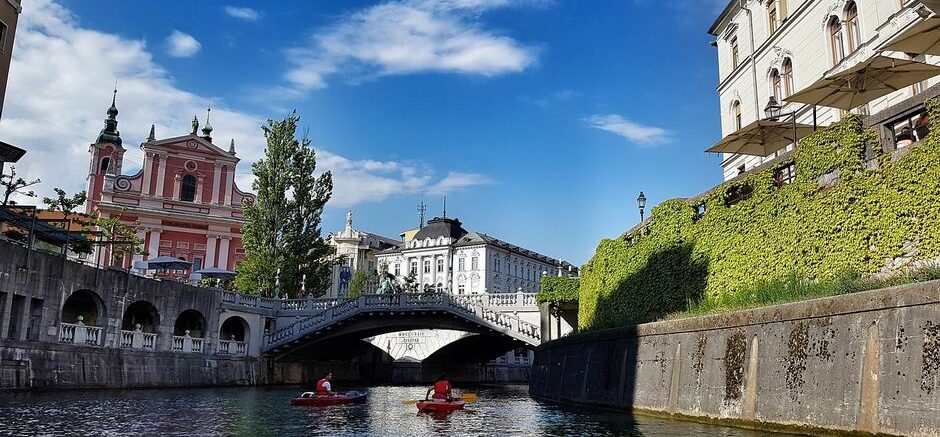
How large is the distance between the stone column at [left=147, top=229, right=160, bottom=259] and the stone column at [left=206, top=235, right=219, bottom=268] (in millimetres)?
4172

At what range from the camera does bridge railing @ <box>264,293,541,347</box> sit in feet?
145

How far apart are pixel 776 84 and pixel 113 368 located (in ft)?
111

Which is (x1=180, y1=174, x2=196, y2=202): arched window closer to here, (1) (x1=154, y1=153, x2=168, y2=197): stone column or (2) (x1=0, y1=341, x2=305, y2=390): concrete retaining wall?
(1) (x1=154, y1=153, x2=168, y2=197): stone column

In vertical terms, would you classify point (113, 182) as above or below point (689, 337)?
above

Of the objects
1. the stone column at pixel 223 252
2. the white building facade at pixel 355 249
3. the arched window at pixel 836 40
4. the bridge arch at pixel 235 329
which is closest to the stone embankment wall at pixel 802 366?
the arched window at pixel 836 40

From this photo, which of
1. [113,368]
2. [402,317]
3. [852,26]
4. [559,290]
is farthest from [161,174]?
[852,26]

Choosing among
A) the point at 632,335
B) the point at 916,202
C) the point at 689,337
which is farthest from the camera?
the point at 632,335

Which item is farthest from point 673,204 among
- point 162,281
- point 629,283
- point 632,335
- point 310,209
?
point 310,209

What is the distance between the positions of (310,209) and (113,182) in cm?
2163

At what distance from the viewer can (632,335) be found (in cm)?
2031

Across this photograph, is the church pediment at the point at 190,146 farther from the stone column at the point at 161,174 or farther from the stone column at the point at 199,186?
the stone column at the point at 199,186

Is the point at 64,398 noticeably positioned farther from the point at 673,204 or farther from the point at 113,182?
the point at 113,182

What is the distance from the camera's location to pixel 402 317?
45.6 metres

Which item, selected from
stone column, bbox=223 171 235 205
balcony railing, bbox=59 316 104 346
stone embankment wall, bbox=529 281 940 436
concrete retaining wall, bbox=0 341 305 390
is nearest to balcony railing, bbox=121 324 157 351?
concrete retaining wall, bbox=0 341 305 390
